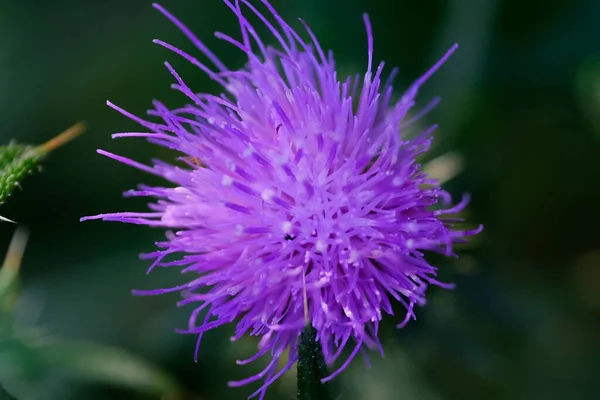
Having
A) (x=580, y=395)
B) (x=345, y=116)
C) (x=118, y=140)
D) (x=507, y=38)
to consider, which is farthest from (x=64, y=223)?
(x=580, y=395)

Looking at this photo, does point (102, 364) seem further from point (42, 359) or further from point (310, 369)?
point (310, 369)

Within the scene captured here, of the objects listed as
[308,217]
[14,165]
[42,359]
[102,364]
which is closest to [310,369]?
[308,217]

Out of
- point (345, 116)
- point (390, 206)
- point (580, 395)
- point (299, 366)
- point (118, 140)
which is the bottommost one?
point (580, 395)

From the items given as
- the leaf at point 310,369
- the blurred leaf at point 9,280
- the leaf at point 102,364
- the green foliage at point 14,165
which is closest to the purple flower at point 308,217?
the leaf at point 310,369

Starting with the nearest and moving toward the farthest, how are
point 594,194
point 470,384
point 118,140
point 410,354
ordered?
point 410,354, point 470,384, point 594,194, point 118,140

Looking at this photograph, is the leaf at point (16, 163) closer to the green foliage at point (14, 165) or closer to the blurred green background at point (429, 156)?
the green foliage at point (14, 165)

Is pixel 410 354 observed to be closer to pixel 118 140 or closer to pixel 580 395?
pixel 580 395
